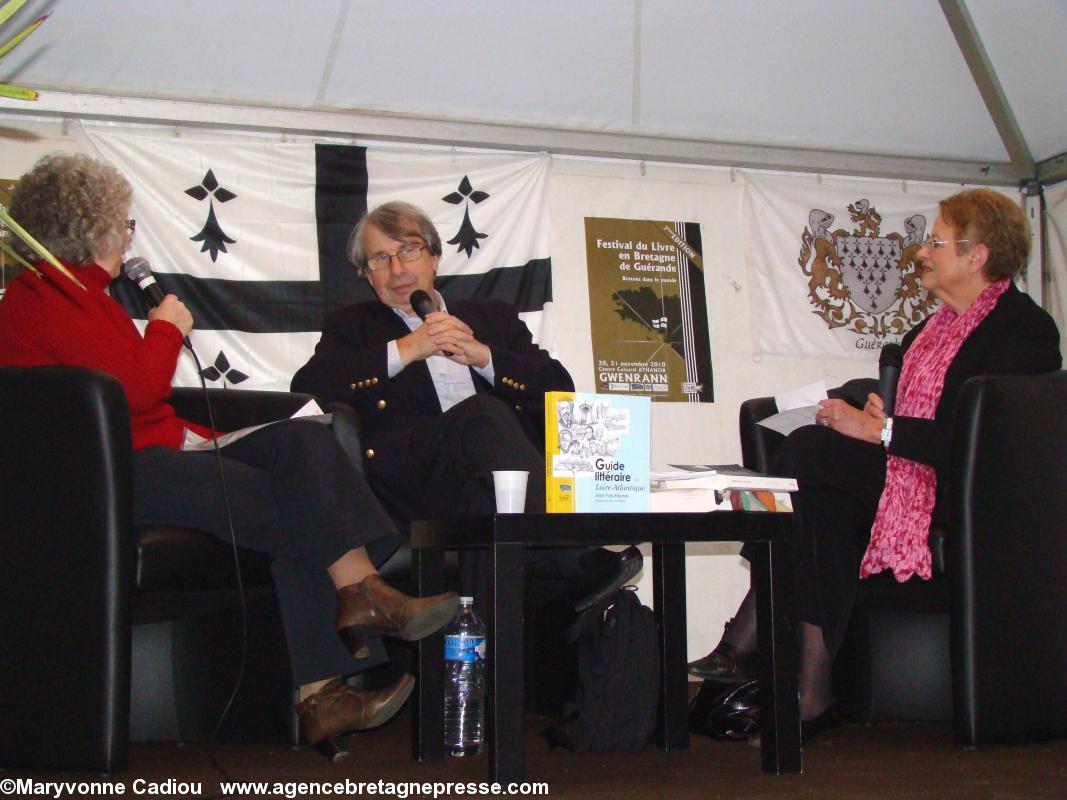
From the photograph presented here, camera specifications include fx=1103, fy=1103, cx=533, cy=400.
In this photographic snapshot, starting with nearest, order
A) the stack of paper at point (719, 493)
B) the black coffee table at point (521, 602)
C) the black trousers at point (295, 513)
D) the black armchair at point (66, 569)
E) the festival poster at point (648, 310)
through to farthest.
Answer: the black coffee table at point (521, 602) < the black armchair at point (66, 569) < the stack of paper at point (719, 493) < the black trousers at point (295, 513) < the festival poster at point (648, 310)

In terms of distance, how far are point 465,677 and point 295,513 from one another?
0.55 m

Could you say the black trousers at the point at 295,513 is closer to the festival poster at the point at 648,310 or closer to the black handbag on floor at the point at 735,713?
the black handbag on floor at the point at 735,713

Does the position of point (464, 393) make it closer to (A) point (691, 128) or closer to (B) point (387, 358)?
(B) point (387, 358)

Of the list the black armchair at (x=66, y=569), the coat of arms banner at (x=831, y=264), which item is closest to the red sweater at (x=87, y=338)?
the black armchair at (x=66, y=569)

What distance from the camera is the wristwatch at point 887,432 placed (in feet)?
7.57

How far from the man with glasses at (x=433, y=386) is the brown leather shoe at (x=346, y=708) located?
0.43 m

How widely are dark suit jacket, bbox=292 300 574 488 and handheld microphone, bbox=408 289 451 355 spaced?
0.38 ft

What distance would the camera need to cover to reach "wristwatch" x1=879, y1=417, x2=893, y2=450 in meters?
2.31

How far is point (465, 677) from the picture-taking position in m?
2.25

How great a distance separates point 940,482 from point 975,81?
187 centimetres

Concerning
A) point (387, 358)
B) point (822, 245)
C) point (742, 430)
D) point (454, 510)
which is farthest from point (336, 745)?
point (822, 245)

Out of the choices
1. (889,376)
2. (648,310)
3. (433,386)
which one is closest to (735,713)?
(889,376)

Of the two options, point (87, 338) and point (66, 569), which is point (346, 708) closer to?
point (66, 569)

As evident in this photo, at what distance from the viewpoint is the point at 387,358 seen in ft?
8.51
